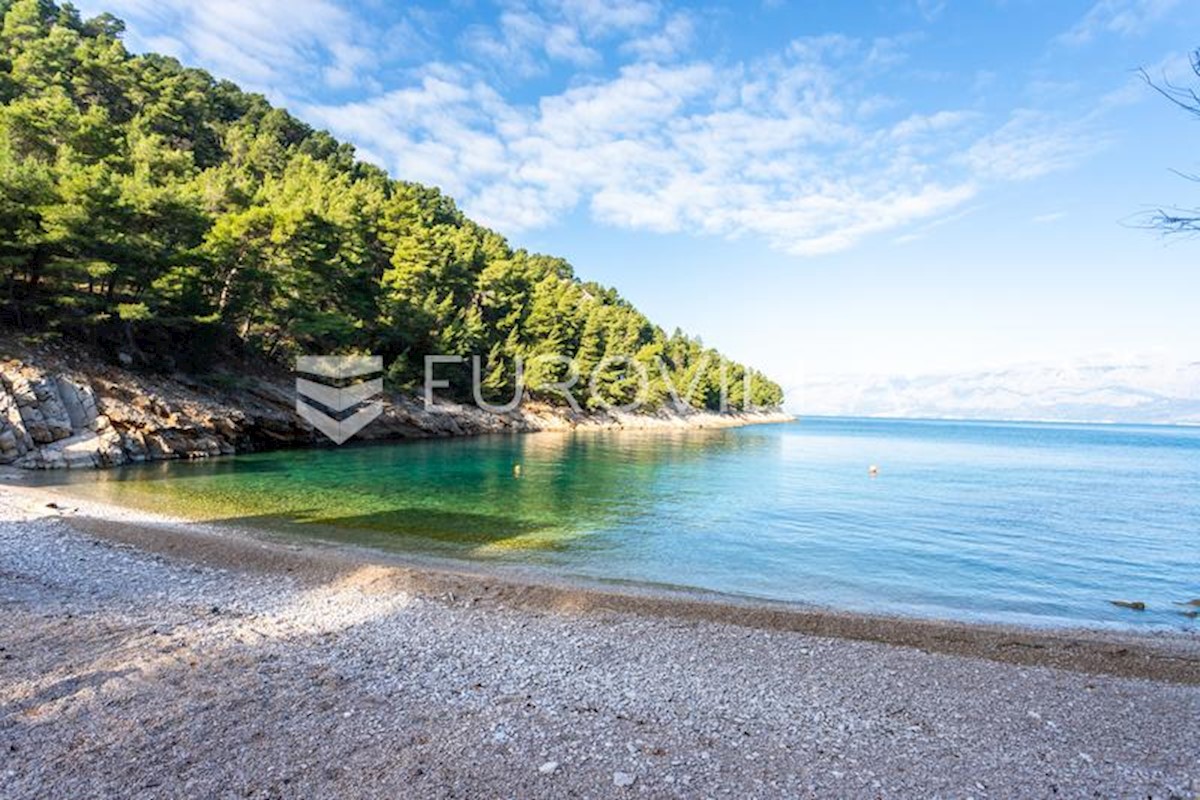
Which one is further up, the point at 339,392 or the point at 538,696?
the point at 339,392

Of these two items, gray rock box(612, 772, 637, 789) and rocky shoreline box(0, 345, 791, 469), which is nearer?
gray rock box(612, 772, 637, 789)

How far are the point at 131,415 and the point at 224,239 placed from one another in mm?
11755

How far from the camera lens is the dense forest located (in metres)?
27.8

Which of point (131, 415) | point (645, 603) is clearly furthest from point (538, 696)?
point (131, 415)

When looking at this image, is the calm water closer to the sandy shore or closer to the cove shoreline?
the cove shoreline

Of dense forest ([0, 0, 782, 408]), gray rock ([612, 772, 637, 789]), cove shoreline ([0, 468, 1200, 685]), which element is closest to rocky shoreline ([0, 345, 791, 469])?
Result: dense forest ([0, 0, 782, 408])

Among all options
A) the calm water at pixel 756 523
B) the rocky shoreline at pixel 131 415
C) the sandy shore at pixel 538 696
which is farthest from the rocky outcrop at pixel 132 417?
the sandy shore at pixel 538 696

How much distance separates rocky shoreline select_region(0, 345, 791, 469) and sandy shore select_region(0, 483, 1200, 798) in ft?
57.7

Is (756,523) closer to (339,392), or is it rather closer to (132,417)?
(132,417)

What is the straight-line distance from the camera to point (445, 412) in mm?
55062

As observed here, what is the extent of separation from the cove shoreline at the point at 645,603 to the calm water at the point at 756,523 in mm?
1076

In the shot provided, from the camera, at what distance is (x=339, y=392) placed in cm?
4538

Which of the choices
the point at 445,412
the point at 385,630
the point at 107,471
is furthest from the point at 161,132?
the point at 385,630

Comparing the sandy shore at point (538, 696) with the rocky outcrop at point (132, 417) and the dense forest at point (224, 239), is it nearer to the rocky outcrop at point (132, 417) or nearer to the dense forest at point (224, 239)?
the rocky outcrop at point (132, 417)
